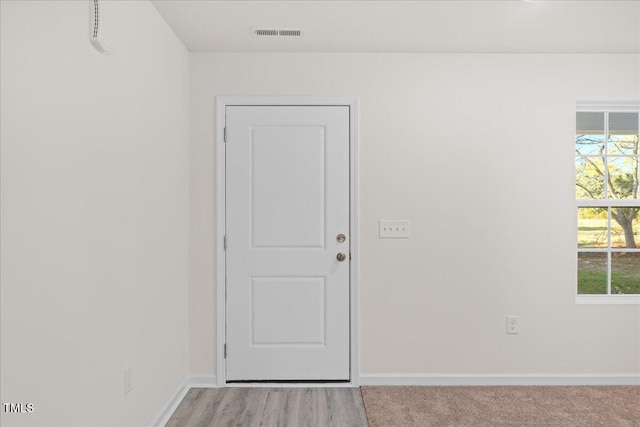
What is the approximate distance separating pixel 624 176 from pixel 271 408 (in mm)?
3326

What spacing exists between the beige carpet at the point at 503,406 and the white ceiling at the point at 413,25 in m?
2.44

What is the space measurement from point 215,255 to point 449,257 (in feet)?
5.65

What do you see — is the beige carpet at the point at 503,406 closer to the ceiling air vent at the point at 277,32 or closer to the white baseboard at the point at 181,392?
the white baseboard at the point at 181,392

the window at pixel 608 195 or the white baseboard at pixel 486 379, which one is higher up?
the window at pixel 608 195

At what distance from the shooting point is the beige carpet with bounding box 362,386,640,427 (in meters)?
2.73

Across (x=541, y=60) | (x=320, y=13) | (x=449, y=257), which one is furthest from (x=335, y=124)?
(x=541, y=60)

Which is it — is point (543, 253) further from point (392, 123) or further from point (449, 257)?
point (392, 123)

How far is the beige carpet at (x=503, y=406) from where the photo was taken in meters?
2.73

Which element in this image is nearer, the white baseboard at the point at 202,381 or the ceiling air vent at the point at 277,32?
the ceiling air vent at the point at 277,32

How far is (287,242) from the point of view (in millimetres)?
3314

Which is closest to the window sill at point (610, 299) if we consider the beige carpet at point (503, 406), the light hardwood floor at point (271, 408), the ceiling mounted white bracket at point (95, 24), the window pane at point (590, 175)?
the beige carpet at point (503, 406)

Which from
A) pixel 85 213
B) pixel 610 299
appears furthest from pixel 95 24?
pixel 610 299

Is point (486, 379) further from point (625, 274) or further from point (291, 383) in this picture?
point (625, 274)

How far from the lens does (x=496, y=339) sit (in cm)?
332
